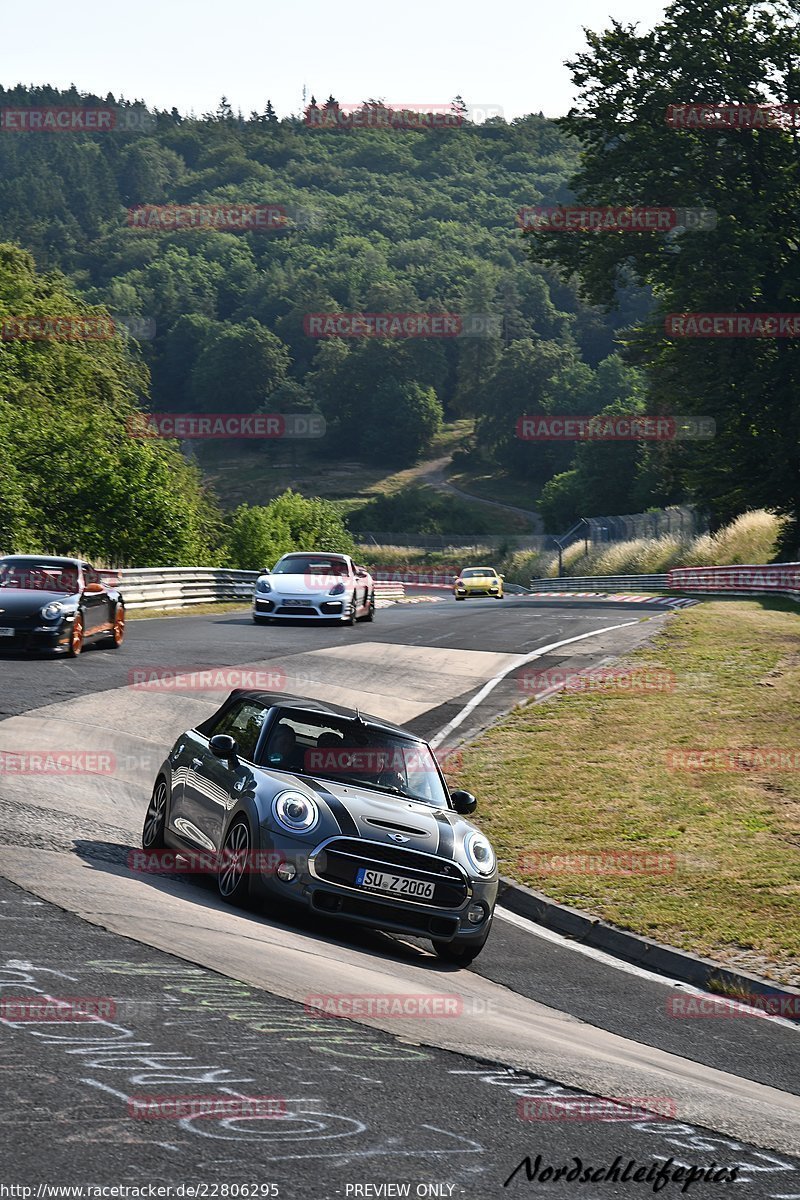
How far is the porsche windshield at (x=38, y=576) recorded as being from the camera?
21.0 meters

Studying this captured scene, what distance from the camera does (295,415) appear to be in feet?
555

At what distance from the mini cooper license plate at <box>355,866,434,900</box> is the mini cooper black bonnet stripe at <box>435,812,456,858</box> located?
0.88 ft

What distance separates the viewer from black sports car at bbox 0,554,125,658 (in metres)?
20.2

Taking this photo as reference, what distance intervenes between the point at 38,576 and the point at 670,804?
36.7 ft

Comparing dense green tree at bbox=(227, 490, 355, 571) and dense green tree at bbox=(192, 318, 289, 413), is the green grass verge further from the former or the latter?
dense green tree at bbox=(192, 318, 289, 413)

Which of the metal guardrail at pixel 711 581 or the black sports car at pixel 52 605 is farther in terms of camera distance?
the metal guardrail at pixel 711 581

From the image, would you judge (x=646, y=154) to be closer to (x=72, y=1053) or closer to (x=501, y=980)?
(x=501, y=980)

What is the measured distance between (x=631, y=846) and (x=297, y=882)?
478 centimetres

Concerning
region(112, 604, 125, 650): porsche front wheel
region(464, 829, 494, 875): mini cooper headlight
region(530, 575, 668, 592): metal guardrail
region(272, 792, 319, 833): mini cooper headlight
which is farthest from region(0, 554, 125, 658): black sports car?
region(530, 575, 668, 592): metal guardrail

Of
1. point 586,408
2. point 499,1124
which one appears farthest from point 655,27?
point 586,408

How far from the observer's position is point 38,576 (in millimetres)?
21141

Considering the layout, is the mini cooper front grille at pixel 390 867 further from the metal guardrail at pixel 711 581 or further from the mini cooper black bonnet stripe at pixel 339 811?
the metal guardrail at pixel 711 581

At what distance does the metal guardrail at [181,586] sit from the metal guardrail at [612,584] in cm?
1880

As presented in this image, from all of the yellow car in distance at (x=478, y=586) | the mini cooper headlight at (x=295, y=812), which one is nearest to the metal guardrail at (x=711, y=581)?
the yellow car in distance at (x=478, y=586)
